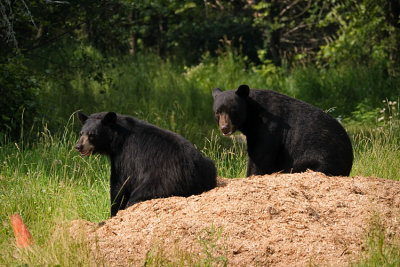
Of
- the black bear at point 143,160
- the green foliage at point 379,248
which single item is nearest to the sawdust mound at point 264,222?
the green foliage at point 379,248

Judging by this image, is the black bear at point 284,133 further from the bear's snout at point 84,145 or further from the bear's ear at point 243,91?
the bear's snout at point 84,145

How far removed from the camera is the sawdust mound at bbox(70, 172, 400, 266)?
171 inches

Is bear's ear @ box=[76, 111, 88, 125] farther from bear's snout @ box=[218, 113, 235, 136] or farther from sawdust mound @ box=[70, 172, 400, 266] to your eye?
bear's snout @ box=[218, 113, 235, 136]

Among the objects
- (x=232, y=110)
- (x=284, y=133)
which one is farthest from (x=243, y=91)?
(x=284, y=133)

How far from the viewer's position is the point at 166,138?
558 centimetres

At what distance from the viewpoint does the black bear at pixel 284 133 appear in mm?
6145

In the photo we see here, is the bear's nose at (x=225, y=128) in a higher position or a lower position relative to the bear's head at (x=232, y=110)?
lower

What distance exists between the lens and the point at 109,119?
5621mm

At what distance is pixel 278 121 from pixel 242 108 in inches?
16.5

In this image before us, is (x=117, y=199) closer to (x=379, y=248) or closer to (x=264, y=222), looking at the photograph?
(x=264, y=222)

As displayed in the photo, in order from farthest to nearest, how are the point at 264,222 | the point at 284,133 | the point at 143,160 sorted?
the point at 284,133 < the point at 143,160 < the point at 264,222

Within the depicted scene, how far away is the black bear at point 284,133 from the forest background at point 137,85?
993 mm

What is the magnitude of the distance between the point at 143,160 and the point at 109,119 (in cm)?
54

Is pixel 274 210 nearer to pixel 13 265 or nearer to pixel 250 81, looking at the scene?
pixel 13 265
